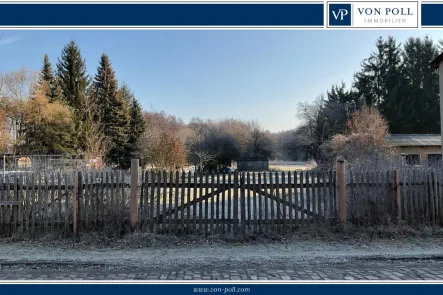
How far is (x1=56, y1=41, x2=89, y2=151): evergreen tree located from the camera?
39.2 meters

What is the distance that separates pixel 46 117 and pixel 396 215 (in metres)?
36.3

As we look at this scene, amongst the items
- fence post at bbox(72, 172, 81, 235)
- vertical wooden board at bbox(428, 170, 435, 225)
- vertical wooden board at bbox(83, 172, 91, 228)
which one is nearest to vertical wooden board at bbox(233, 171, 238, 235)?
vertical wooden board at bbox(83, 172, 91, 228)

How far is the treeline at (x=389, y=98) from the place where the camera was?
1602 inches

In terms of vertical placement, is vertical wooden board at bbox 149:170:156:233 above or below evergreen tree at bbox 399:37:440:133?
below

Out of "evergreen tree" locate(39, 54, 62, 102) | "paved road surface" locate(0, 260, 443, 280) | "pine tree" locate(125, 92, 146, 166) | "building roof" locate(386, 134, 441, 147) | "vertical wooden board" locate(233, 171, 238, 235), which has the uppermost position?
"evergreen tree" locate(39, 54, 62, 102)

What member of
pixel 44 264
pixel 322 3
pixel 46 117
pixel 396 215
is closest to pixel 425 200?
pixel 396 215

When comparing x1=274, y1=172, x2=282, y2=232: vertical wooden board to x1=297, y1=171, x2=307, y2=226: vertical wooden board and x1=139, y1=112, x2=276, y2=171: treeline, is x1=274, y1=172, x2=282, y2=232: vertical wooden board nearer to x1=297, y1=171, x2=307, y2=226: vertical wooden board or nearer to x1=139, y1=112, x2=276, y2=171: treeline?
x1=297, y1=171, x2=307, y2=226: vertical wooden board

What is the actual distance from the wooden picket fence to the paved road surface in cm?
168

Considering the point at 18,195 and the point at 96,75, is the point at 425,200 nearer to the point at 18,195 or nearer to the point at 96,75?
the point at 18,195

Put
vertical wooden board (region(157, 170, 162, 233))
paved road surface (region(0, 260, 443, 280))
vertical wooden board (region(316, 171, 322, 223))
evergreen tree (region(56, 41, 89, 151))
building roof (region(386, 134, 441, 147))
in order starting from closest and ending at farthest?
1. paved road surface (region(0, 260, 443, 280))
2. vertical wooden board (region(157, 170, 162, 233))
3. vertical wooden board (region(316, 171, 322, 223))
4. building roof (region(386, 134, 441, 147))
5. evergreen tree (region(56, 41, 89, 151))

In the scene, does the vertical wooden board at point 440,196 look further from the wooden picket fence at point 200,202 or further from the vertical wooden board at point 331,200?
the vertical wooden board at point 331,200

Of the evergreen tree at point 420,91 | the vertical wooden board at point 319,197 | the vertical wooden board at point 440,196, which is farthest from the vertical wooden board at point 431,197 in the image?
the evergreen tree at point 420,91

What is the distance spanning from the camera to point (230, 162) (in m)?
44.4

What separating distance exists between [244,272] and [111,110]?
3917 cm
